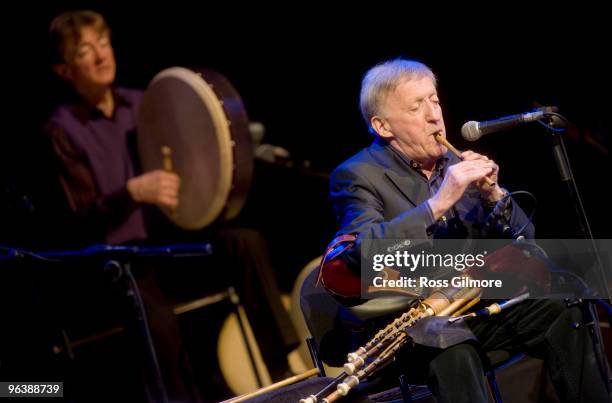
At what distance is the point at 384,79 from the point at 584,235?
2.96 ft

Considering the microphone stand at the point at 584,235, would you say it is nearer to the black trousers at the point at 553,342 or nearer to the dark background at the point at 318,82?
the black trousers at the point at 553,342

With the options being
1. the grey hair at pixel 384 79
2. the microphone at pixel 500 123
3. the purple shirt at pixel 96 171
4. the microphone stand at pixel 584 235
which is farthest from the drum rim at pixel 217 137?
the microphone stand at pixel 584 235

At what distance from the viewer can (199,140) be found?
420 centimetres

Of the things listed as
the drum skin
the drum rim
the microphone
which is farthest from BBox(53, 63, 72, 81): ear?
the microphone

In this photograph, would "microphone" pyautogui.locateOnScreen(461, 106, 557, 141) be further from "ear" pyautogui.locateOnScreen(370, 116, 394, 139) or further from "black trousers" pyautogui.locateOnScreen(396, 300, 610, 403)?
"black trousers" pyautogui.locateOnScreen(396, 300, 610, 403)

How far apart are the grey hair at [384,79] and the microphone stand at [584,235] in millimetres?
529

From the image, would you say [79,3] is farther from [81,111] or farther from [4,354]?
[4,354]

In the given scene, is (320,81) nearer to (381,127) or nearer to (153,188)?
(153,188)

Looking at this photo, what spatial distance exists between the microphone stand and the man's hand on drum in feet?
7.64

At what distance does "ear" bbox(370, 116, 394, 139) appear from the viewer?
283 cm

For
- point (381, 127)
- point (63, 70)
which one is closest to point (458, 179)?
point (381, 127)

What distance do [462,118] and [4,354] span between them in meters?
2.87

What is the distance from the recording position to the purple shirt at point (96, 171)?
4.24 metres

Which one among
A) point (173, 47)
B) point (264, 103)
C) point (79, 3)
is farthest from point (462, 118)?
point (79, 3)
